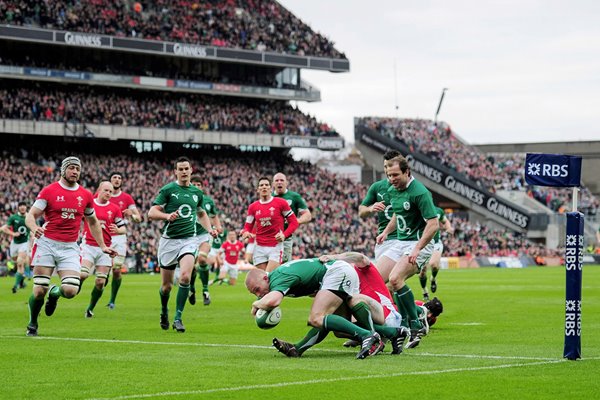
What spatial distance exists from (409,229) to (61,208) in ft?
18.6

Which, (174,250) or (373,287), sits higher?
(174,250)

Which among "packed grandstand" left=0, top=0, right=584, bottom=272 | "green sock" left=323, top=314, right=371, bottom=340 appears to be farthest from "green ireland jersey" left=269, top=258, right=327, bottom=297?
"packed grandstand" left=0, top=0, right=584, bottom=272

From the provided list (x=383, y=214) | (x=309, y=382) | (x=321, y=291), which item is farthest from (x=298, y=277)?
(x=383, y=214)

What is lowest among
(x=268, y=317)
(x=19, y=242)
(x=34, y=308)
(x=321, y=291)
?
(x=19, y=242)

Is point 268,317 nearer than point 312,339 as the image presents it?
Yes

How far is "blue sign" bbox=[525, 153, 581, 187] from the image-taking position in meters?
12.3

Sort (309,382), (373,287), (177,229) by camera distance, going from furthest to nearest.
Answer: (177,229) → (373,287) → (309,382)

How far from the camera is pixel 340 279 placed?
13.4m

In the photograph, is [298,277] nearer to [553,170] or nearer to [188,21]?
[553,170]

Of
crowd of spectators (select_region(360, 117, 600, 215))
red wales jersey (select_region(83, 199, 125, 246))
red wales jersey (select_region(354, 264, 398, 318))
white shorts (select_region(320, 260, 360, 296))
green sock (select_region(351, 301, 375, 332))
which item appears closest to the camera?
white shorts (select_region(320, 260, 360, 296))

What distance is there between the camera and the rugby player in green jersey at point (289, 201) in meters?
22.5

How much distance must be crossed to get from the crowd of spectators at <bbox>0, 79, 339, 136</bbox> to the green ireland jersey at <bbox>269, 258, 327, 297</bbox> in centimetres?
5473

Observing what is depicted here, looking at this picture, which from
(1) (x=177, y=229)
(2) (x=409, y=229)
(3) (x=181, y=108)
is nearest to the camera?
(2) (x=409, y=229)

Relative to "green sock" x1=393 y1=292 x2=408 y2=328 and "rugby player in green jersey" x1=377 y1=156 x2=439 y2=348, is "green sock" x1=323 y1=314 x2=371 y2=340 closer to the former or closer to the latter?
"rugby player in green jersey" x1=377 y1=156 x2=439 y2=348
